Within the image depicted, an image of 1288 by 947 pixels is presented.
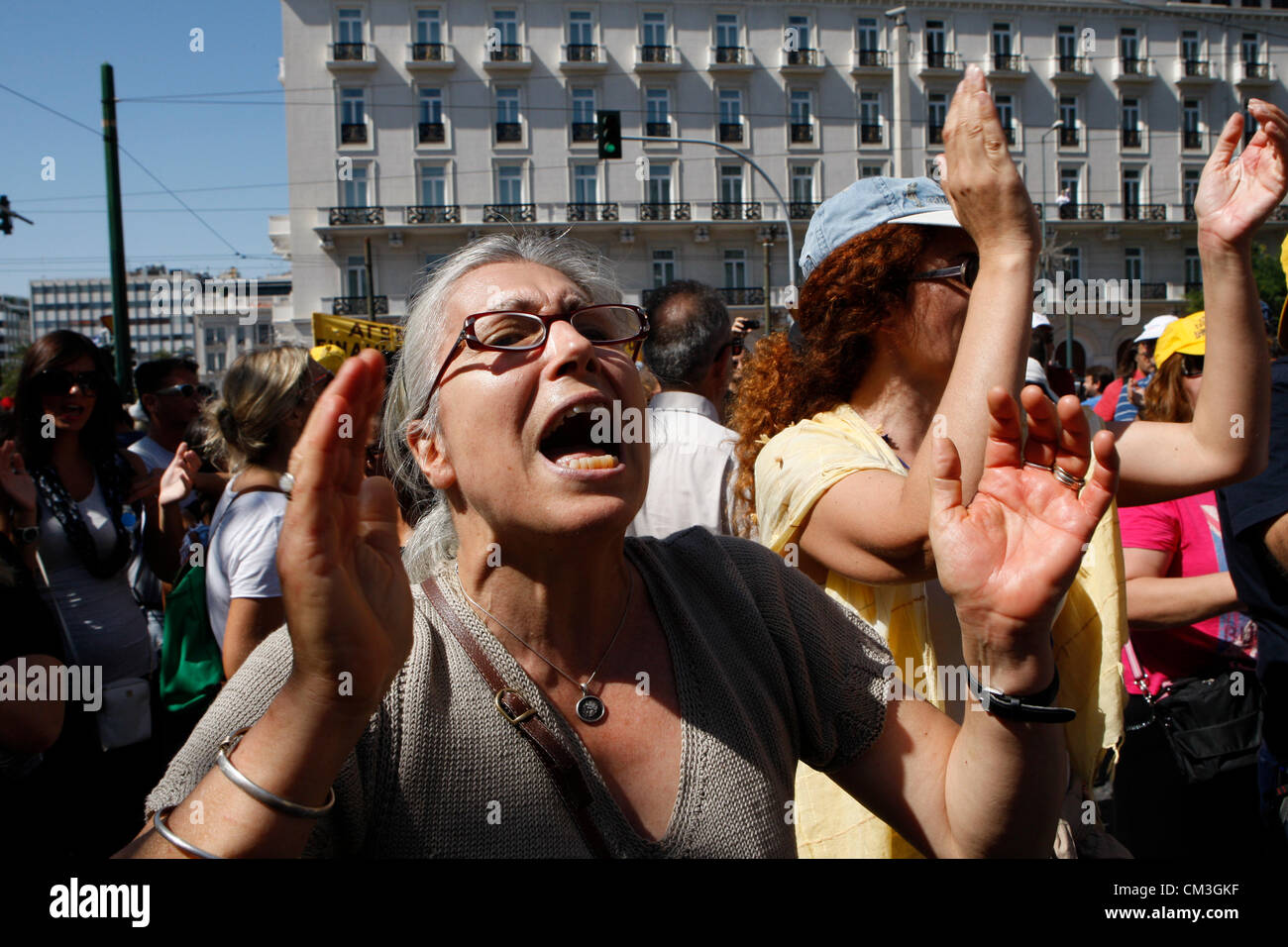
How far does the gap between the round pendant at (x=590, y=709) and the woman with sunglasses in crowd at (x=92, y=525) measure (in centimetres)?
206

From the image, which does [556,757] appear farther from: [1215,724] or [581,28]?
[581,28]

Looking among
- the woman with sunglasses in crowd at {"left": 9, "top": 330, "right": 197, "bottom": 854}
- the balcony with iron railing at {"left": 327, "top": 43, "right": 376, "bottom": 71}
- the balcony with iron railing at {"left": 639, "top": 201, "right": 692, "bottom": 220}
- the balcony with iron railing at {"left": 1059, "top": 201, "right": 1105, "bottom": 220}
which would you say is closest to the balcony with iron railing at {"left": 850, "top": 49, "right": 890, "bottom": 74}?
the balcony with iron railing at {"left": 639, "top": 201, "right": 692, "bottom": 220}

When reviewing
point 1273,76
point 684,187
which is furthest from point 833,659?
point 1273,76

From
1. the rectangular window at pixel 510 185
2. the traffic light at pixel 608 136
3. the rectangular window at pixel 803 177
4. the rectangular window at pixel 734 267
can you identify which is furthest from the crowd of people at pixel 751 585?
the rectangular window at pixel 734 267

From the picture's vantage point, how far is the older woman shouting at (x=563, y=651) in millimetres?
1160

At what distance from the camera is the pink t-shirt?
3135 millimetres

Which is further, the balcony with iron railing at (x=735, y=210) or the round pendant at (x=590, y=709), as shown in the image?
the balcony with iron railing at (x=735, y=210)

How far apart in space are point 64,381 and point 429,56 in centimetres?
3479

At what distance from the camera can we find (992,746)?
1464 millimetres

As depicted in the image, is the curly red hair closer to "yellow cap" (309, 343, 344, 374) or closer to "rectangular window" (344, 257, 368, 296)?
"yellow cap" (309, 343, 344, 374)

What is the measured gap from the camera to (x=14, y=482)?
3008 mm

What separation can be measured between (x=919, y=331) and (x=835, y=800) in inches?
38.9

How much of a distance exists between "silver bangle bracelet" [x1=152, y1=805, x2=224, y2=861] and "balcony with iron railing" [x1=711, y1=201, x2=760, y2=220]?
37330 mm

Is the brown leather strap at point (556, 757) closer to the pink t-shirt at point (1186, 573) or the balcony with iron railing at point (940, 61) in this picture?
the pink t-shirt at point (1186, 573)
